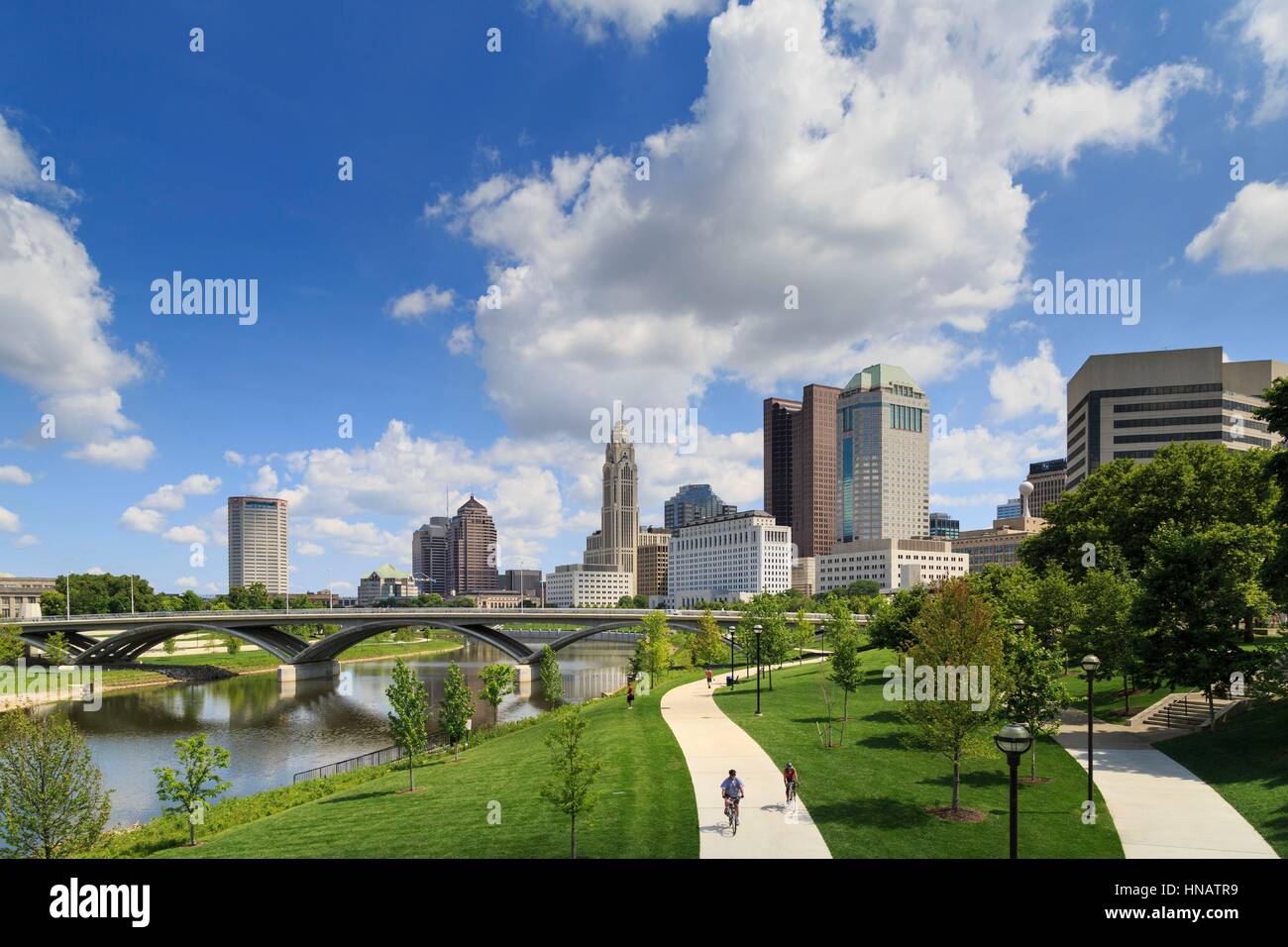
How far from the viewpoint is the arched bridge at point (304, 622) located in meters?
86.2

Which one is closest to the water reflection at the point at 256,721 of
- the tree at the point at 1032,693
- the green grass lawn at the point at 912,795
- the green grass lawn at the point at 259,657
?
the green grass lawn at the point at 259,657

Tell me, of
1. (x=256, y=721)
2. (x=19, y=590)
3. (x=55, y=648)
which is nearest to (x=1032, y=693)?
(x=256, y=721)

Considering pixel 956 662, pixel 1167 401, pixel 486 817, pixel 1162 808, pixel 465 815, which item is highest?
pixel 1167 401

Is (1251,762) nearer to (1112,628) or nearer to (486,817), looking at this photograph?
(1112,628)

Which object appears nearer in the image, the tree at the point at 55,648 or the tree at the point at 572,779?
the tree at the point at 572,779

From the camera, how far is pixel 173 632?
306 ft

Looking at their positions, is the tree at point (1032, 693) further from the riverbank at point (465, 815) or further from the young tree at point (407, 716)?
the young tree at point (407, 716)

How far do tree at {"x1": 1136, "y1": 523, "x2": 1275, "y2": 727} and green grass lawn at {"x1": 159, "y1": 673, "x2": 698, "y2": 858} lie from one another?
19818 millimetres

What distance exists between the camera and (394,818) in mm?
24641

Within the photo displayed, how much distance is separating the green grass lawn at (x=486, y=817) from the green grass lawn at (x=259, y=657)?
7704cm

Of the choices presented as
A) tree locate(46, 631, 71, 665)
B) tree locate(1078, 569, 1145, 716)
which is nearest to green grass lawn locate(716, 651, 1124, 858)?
tree locate(1078, 569, 1145, 716)

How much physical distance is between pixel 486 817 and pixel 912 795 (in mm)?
12883
